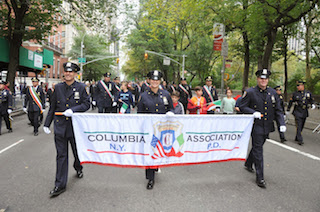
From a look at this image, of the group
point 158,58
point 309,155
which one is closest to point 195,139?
point 309,155

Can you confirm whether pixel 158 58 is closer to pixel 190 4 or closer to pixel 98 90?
pixel 190 4

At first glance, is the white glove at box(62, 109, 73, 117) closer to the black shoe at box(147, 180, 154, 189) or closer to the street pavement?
the street pavement

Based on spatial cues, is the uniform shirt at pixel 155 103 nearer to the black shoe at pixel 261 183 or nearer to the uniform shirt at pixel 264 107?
the uniform shirt at pixel 264 107

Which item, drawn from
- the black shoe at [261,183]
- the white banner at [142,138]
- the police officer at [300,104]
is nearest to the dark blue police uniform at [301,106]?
the police officer at [300,104]

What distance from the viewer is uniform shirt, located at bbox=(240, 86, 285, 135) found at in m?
4.96

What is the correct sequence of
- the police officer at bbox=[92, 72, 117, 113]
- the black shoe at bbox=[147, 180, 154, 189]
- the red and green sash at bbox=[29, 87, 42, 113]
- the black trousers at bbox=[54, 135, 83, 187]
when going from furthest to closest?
the red and green sash at bbox=[29, 87, 42, 113] → the police officer at bbox=[92, 72, 117, 113] → the black shoe at bbox=[147, 180, 154, 189] → the black trousers at bbox=[54, 135, 83, 187]

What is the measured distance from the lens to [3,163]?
6008mm

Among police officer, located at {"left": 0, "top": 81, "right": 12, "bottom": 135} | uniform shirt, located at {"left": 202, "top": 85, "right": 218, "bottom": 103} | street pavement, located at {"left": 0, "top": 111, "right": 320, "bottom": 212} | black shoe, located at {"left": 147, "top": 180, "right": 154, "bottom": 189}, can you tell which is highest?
uniform shirt, located at {"left": 202, "top": 85, "right": 218, "bottom": 103}

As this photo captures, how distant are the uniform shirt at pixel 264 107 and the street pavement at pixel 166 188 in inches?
40.0

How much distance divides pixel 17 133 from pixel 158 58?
35.5 metres

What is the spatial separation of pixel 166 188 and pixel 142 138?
3.15 ft

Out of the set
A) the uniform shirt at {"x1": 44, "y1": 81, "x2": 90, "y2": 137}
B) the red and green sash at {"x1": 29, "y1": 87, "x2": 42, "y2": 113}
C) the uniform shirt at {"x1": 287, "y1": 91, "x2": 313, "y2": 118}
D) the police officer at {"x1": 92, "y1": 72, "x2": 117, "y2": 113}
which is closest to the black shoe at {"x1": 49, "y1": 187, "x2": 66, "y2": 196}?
the uniform shirt at {"x1": 44, "y1": 81, "x2": 90, "y2": 137}

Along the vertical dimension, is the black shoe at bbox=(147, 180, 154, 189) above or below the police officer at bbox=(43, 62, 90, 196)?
below

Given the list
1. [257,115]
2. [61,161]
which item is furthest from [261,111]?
[61,161]
